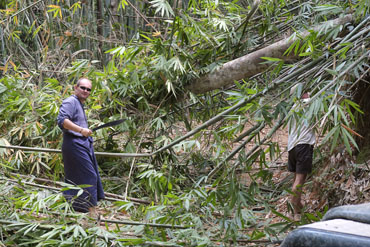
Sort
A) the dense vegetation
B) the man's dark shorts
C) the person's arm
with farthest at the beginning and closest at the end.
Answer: the man's dark shorts < the person's arm < the dense vegetation

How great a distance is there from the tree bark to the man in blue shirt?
1200 mm

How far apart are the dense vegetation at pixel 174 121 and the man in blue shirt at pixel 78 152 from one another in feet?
0.63

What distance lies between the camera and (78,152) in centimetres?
414

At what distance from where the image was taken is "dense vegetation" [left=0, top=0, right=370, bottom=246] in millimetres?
3475

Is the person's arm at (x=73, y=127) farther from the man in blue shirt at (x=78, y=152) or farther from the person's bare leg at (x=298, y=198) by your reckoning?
the person's bare leg at (x=298, y=198)

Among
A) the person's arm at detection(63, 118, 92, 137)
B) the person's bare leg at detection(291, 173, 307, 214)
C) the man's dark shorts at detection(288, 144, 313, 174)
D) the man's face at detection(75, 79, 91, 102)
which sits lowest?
the person's bare leg at detection(291, 173, 307, 214)

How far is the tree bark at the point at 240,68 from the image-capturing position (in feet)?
14.0

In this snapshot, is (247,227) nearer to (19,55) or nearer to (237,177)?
(237,177)

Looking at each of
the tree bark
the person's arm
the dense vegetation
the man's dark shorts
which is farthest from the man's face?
the man's dark shorts

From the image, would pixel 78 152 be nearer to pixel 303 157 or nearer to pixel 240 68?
pixel 240 68

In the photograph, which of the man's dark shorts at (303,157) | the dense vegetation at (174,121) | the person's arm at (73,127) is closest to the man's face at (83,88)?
the person's arm at (73,127)

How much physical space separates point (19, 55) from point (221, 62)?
3155 mm

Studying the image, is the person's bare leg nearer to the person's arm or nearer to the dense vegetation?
the dense vegetation

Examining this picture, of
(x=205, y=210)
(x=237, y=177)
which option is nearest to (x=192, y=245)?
(x=205, y=210)
